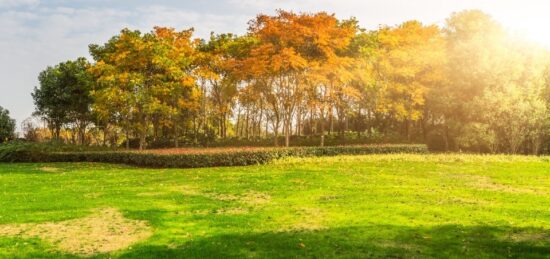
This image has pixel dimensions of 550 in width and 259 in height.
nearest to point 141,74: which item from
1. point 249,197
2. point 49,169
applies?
point 49,169

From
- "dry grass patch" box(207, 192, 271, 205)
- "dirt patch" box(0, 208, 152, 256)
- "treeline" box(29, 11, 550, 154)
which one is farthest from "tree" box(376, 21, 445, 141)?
"dirt patch" box(0, 208, 152, 256)

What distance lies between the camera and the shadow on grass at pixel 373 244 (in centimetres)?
1243

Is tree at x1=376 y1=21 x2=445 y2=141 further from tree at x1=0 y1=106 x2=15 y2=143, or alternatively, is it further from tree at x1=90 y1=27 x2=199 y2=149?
tree at x1=0 y1=106 x2=15 y2=143

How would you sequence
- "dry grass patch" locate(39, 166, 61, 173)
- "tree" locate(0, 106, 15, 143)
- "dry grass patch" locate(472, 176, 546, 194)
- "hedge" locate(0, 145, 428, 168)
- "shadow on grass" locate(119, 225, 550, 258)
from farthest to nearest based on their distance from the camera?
"tree" locate(0, 106, 15, 143) < "hedge" locate(0, 145, 428, 168) < "dry grass patch" locate(39, 166, 61, 173) < "dry grass patch" locate(472, 176, 546, 194) < "shadow on grass" locate(119, 225, 550, 258)

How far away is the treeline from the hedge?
18.3 ft

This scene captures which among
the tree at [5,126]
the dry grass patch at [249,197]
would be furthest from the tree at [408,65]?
the tree at [5,126]

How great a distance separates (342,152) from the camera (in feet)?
134

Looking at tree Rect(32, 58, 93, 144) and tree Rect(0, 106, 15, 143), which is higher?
tree Rect(32, 58, 93, 144)

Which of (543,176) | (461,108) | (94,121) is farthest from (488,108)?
(94,121)

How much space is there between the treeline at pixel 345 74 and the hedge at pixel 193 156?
557 cm

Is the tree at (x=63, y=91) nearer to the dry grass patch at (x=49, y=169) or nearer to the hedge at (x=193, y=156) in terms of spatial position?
the hedge at (x=193, y=156)

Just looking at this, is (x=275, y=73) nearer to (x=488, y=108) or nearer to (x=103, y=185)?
(x=488, y=108)

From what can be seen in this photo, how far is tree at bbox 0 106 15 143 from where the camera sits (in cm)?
5944

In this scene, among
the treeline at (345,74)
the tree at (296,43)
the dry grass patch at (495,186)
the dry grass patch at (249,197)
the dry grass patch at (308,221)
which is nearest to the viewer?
the dry grass patch at (308,221)
